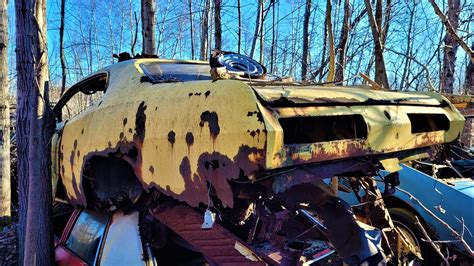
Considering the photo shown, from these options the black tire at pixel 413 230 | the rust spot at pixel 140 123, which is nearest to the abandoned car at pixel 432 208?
the black tire at pixel 413 230

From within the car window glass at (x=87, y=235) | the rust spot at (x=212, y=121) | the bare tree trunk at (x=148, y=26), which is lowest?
the car window glass at (x=87, y=235)

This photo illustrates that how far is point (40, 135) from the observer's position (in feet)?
11.8

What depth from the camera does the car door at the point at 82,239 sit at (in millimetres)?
2668

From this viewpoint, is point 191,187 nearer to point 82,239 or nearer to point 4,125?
point 82,239

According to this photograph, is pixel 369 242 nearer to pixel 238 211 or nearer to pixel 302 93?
pixel 238 211

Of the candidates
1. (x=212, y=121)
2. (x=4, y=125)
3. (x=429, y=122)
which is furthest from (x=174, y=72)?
(x=4, y=125)

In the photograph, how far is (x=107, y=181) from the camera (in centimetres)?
308

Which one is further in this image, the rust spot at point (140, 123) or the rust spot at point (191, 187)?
the rust spot at point (140, 123)

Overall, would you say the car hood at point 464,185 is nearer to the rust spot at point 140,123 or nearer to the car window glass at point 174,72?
the car window glass at point 174,72

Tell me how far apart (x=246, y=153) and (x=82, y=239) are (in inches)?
67.1

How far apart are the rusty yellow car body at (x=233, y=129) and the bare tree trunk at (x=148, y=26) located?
13.7 ft

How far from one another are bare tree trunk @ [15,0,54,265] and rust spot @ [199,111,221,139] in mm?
2263

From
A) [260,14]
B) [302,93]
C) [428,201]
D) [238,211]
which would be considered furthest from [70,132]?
[260,14]

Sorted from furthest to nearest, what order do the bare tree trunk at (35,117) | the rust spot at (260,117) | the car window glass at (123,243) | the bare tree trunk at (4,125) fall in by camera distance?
the bare tree trunk at (4,125) → the bare tree trunk at (35,117) → the car window glass at (123,243) → the rust spot at (260,117)
